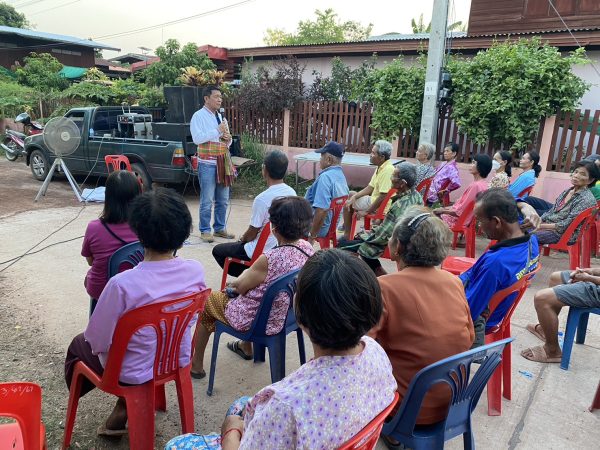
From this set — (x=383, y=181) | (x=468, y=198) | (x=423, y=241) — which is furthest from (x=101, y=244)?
(x=468, y=198)

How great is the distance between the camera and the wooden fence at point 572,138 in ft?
22.3

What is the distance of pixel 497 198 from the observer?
250cm

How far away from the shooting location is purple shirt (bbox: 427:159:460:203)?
629 cm

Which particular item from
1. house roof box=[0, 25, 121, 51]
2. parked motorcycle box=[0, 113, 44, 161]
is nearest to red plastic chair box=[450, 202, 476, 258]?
parked motorcycle box=[0, 113, 44, 161]

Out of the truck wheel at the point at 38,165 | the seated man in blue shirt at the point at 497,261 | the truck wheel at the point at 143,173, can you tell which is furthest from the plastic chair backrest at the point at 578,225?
the truck wheel at the point at 38,165

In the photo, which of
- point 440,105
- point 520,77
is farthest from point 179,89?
point 520,77

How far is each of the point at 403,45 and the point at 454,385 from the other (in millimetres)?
Answer: 10566

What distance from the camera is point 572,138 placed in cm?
684

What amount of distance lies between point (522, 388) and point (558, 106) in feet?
18.7

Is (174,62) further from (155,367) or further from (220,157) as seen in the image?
(155,367)

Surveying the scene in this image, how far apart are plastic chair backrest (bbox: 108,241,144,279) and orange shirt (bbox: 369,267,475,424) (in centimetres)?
146

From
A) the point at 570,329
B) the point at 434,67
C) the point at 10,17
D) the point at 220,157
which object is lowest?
the point at 570,329

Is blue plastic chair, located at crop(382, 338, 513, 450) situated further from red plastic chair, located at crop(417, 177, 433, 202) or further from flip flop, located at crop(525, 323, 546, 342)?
red plastic chair, located at crop(417, 177, 433, 202)

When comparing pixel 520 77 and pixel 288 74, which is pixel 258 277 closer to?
pixel 520 77
